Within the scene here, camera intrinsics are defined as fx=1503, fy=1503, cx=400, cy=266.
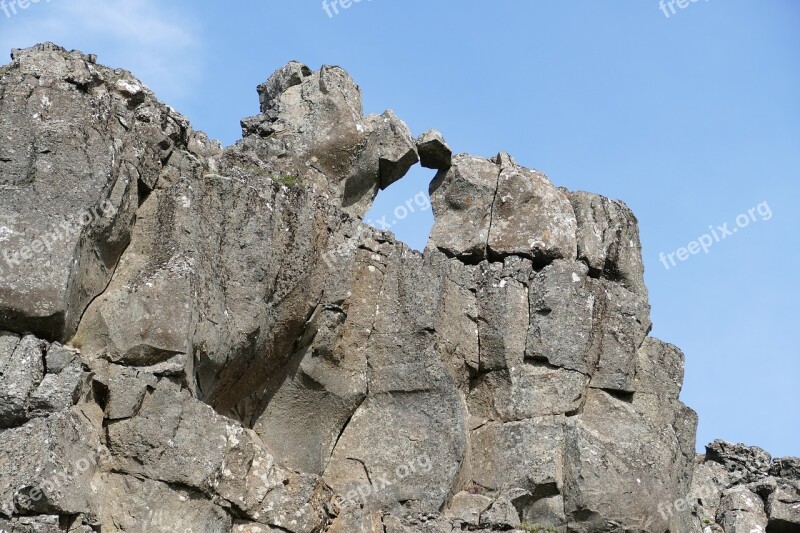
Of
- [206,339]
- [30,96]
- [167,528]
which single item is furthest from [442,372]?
[30,96]

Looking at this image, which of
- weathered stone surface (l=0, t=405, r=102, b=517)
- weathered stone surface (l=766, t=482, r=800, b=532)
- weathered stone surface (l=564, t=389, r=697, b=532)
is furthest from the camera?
weathered stone surface (l=766, t=482, r=800, b=532)

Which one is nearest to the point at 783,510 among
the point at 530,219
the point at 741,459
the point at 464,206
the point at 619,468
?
the point at 741,459

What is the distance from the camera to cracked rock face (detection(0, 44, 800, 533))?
2519cm

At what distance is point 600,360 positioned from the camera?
1289 inches

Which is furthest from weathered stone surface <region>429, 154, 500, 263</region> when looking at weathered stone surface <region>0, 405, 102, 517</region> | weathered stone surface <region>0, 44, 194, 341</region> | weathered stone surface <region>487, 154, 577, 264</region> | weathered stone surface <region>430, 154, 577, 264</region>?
weathered stone surface <region>0, 405, 102, 517</region>

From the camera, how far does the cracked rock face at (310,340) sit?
25.2 m

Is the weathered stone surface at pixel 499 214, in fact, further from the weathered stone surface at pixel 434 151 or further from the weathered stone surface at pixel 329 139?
the weathered stone surface at pixel 329 139

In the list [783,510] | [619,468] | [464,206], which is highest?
[464,206]

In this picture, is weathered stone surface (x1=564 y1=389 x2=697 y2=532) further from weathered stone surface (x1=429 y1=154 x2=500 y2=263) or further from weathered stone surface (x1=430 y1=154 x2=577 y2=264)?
weathered stone surface (x1=429 y1=154 x2=500 y2=263)

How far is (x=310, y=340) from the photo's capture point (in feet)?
98.3

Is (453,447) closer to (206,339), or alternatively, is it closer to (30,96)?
(206,339)

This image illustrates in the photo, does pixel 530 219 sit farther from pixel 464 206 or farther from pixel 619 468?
pixel 619 468

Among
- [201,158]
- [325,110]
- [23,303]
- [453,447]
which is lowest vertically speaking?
[23,303]

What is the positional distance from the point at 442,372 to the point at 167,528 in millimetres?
7718
